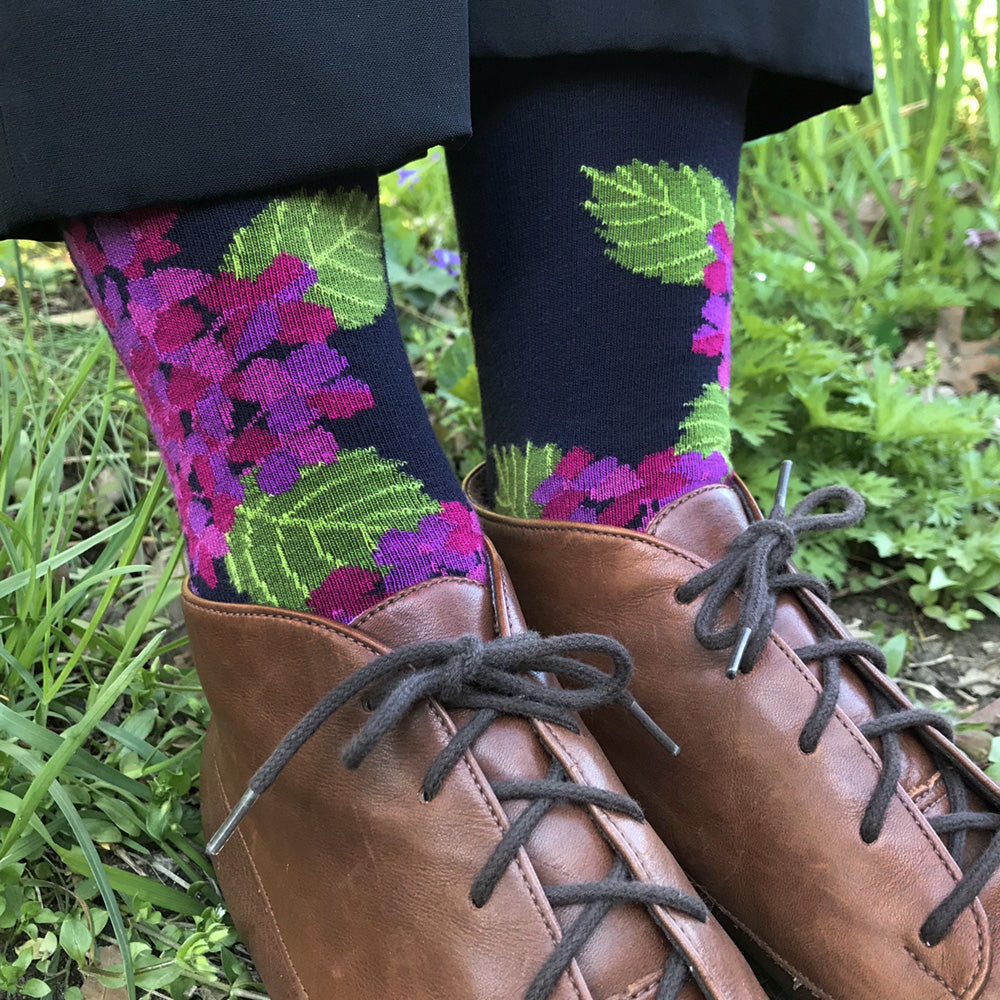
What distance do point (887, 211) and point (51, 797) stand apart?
1.92 m

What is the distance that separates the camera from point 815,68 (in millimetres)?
927

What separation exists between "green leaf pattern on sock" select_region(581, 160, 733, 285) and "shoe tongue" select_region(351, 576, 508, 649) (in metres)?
0.40

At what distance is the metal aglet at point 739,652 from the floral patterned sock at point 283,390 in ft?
0.76

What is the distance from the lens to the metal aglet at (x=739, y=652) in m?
0.78

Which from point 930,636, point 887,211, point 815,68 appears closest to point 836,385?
point 930,636

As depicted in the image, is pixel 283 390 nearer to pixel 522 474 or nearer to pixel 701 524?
pixel 522 474

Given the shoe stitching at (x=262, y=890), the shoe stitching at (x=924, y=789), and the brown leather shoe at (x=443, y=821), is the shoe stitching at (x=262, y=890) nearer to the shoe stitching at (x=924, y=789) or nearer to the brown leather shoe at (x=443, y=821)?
the brown leather shoe at (x=443, y=821)

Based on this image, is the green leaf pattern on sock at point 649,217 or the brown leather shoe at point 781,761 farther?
the green leaf pattern on sock at point 649,217

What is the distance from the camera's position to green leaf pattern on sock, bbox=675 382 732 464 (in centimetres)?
92

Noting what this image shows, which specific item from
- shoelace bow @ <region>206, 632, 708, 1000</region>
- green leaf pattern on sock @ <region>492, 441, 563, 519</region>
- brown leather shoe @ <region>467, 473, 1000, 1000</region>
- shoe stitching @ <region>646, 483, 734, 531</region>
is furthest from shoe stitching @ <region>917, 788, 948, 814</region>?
green leaf pattern on sock @ <region>492, 441, 563, 519</region>

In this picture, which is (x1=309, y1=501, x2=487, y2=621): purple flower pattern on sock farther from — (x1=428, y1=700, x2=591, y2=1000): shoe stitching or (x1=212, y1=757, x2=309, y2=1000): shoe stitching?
(x1=212, y1=757, x2=309, y2=1000): shoe stitching

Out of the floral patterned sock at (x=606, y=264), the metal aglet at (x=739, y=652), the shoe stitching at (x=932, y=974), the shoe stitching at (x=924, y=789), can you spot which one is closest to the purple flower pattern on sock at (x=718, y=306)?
the floral patterned sock at (x=606, y=264)

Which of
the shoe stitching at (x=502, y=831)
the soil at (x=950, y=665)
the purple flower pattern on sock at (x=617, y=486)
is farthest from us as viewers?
the soil at (x=950, y=665)

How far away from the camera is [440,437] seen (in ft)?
5.02
